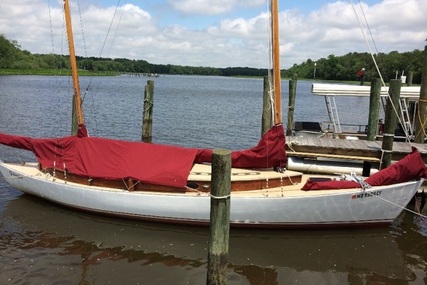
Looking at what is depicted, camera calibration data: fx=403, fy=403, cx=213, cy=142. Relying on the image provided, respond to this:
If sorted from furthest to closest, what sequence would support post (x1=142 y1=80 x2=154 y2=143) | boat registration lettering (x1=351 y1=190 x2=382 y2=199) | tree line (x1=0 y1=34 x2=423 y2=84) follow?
tree line (x1=0 y1=34 x2=423 y2=84) → support post (x1=142 y1=80 x2=154 y2=143) → boat registration lettering (x1=351 y1=190 x2=382 y2=199)

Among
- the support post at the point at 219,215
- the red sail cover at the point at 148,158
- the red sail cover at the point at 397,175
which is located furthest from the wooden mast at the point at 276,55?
the support post at the point at 219,215

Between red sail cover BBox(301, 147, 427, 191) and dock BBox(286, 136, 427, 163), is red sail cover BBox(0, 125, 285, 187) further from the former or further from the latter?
dock BBox(286, 136, 427, 163)

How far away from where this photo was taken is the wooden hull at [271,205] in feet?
32.7

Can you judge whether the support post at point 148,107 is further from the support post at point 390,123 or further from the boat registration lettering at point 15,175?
the support post at point 390,123

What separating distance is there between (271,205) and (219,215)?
140 inches

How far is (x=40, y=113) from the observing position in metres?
34.1

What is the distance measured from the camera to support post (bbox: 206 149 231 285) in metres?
6.64

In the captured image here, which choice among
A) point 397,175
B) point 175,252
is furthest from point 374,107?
point 175,252

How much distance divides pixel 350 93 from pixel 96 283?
13.0m

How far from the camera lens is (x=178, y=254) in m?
9.58

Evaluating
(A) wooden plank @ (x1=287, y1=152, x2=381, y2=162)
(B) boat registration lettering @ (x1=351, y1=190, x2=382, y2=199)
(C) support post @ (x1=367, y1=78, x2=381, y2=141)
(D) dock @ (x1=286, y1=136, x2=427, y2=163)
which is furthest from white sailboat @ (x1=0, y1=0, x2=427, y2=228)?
(C) support post @ (x1=367, y1=78, x2=381, y2=141)

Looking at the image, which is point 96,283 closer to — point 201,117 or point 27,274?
point 27,274

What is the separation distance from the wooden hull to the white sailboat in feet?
0.08

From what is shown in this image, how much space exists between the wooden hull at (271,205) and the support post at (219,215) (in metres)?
3.23
